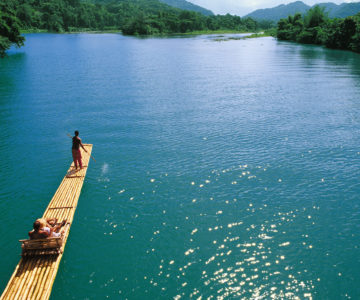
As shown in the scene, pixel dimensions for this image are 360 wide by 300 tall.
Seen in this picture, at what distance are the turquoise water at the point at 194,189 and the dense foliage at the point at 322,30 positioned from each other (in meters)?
82.8

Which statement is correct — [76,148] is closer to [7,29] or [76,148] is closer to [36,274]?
[36,274]

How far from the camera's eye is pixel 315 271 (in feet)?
53.9

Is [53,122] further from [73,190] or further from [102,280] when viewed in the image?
[102,280]

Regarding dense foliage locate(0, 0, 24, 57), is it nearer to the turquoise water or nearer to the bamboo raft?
the turquoise water

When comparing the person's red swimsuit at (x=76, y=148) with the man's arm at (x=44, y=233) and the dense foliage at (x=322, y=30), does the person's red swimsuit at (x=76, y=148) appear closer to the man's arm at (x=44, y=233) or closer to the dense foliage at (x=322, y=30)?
the man's arm at (x=44, y=233)

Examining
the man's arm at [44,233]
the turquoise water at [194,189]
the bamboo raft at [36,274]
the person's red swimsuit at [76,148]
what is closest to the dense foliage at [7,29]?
the turquoise water at [194,189]

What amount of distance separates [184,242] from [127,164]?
11741 mm

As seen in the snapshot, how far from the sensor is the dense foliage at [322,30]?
11456 cm

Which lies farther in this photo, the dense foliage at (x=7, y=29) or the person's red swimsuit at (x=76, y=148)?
the dense foliage at (x=7, y=29)

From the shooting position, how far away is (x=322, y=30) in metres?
142

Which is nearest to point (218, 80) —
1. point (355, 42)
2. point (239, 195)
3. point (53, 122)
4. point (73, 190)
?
point (53, 122)

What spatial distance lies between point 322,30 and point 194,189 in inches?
5906

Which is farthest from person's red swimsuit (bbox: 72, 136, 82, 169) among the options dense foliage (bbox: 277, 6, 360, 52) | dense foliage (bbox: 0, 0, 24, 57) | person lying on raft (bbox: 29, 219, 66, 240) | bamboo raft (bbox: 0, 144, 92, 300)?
dense foliage (bbox: 277, 6, 360, 52)

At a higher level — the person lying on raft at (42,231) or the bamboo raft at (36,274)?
the person lying on raft at (42,231)
